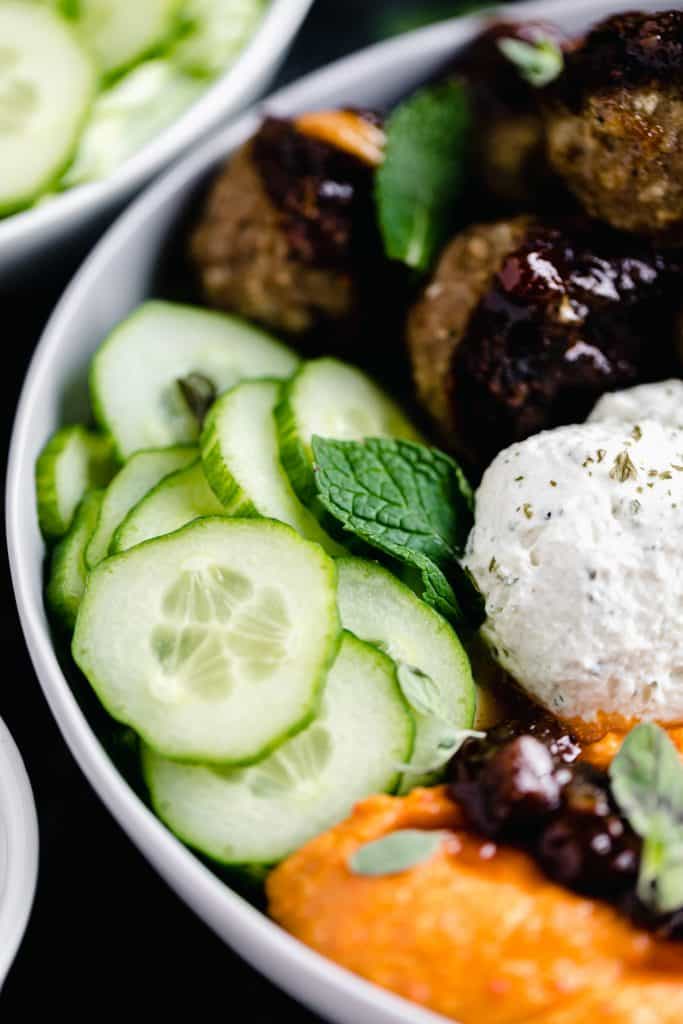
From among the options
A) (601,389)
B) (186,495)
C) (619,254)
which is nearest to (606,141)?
(619,254)

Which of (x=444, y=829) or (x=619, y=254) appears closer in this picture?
(x=444, y=829)

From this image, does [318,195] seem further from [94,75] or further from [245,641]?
[245,641]

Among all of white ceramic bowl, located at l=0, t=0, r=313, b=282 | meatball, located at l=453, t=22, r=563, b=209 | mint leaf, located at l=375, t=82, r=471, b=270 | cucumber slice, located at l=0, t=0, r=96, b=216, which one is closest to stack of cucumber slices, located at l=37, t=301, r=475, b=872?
mint leaf, located at l=375, t=82, r=471, b=270

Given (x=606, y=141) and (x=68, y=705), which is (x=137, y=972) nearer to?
(x=68, y=705)

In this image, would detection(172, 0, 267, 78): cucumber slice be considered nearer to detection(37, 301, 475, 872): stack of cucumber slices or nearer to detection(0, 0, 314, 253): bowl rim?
detection(0, 0, 314, 253): bowl rim

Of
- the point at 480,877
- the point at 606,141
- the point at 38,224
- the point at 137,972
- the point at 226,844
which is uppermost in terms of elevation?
the point at 38,224

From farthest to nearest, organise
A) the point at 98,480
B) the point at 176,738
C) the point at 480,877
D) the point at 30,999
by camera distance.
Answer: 1. the point at 98,480
2. the point at 30,999
3. the point at 176,738
4. the point at 480,877
